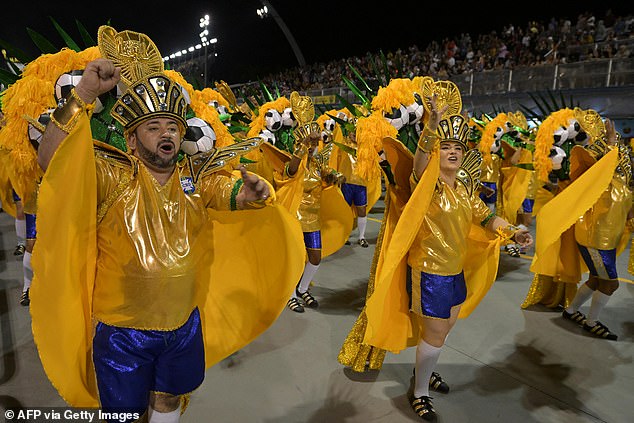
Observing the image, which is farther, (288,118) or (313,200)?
(313,200)

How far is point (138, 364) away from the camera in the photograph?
1758 millimetres

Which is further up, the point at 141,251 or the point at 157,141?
the point at 157,141

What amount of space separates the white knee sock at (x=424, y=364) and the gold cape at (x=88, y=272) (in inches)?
44.8

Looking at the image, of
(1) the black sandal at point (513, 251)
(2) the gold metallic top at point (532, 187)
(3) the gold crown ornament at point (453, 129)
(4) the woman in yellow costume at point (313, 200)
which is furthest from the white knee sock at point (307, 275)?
(2) the gold metallic top at point (532, 187)

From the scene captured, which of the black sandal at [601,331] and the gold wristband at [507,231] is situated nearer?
the gold wristband at [507,231]

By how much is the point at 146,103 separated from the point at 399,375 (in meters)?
2.76

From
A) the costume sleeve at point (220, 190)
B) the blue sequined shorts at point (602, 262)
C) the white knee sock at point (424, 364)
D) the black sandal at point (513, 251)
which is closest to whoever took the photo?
the costume sleeve at point (220, 190)

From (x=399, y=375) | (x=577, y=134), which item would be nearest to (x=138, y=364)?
(x=399, y=375)

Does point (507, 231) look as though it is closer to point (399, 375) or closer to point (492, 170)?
point (399, 375)

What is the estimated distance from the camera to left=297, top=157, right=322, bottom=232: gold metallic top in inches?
183

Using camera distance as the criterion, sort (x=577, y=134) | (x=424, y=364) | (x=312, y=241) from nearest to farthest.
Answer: (x=424, y=364) < (x=577, y=134) < (x=312, y=241)

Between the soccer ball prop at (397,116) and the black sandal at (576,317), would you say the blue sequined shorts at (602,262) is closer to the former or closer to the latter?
the black sandal at (576,317)

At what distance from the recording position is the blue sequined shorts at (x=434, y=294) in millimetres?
2734

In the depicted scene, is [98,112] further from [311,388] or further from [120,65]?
[311,388]
